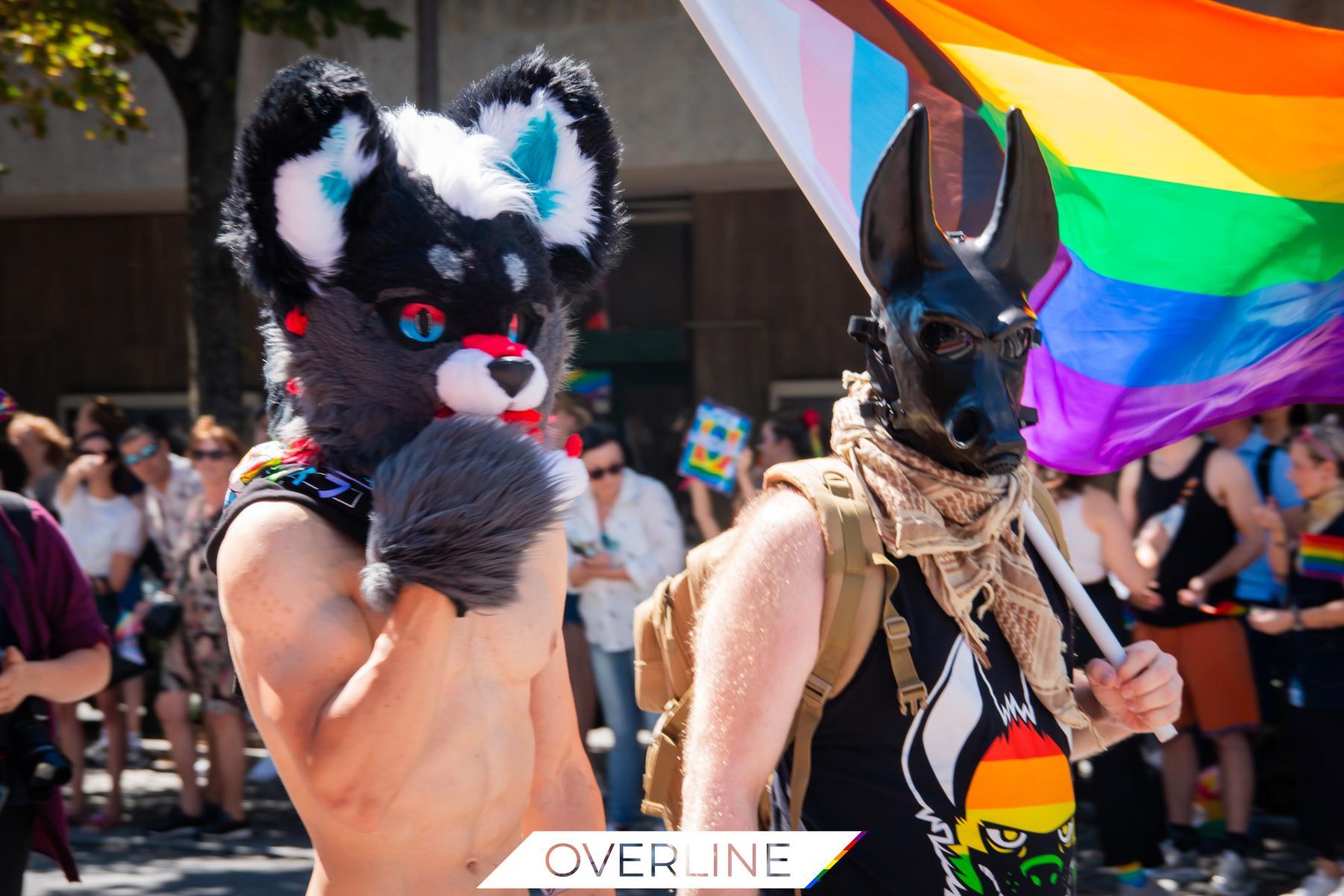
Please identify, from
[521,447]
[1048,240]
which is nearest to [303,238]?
[521,447]

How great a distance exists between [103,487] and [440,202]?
5831 mm

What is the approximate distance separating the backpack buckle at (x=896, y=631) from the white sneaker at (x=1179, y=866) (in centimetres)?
411

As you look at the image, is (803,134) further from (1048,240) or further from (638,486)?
(638,486)

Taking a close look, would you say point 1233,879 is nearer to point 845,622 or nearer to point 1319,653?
point 1319,653

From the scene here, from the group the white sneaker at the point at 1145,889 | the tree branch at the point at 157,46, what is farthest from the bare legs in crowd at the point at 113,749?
the white sneaker at the point at 1145,889

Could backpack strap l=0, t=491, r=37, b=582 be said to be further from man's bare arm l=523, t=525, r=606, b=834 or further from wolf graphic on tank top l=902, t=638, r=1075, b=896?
wolf graphic on tank top l=902, t=638, r=1075, b=896

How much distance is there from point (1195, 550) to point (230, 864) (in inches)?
175

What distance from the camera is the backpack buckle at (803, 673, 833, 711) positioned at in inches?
83.6

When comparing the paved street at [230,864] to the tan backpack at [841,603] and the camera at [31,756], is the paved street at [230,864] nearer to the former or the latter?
the camera at [31,756]

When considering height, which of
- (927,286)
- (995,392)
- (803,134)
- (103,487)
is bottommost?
(103,487)

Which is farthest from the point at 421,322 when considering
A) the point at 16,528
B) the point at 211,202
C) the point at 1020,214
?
the point at 211,202

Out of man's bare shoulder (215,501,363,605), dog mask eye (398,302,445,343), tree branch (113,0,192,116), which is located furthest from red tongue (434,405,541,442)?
tree branch (113,0,192,116)

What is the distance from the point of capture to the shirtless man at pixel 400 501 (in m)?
1.90

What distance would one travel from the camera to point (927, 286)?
2.22m
